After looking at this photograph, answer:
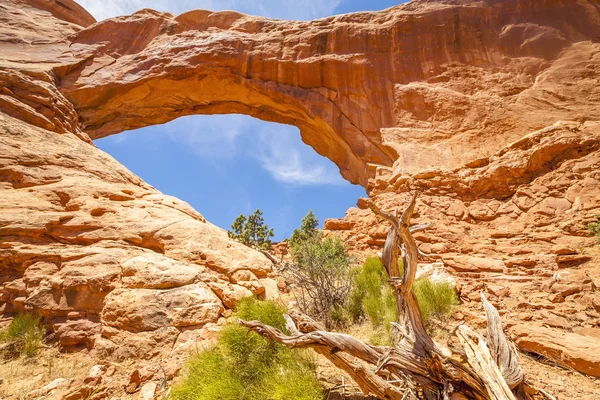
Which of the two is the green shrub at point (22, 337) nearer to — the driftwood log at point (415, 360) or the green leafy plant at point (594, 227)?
the driftwood log at point (415, 360)

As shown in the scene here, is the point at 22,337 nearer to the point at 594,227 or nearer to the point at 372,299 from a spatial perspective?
the point at 372,299

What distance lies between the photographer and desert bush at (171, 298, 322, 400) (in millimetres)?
3012

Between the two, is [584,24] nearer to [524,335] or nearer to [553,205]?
[553,205]

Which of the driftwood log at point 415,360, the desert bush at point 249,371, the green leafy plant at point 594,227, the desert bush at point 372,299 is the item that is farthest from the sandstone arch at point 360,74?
the desert bush at point 249,371

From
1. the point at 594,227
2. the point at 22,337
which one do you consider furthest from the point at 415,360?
the point at 594,227

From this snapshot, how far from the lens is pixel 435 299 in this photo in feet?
17.2

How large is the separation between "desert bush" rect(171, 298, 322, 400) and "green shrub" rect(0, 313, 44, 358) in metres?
2.65

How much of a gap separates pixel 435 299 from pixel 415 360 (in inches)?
109

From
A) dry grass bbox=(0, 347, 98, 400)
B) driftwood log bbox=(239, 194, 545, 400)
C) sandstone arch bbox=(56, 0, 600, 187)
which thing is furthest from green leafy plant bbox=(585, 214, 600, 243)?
dry grass bbox=(0, 347, 98, 400)

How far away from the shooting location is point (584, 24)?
13.8 m

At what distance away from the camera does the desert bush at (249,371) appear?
3012 millimetres

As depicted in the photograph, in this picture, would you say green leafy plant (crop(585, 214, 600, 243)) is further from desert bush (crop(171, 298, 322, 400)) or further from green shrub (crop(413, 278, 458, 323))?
desert bush (crop(171, 298, 322, 400))

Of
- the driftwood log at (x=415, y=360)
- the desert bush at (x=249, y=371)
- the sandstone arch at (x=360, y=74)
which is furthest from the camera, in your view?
the sandstone arch at (x=360, y=74)

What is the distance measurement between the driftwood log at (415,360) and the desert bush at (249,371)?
29 centimetres
